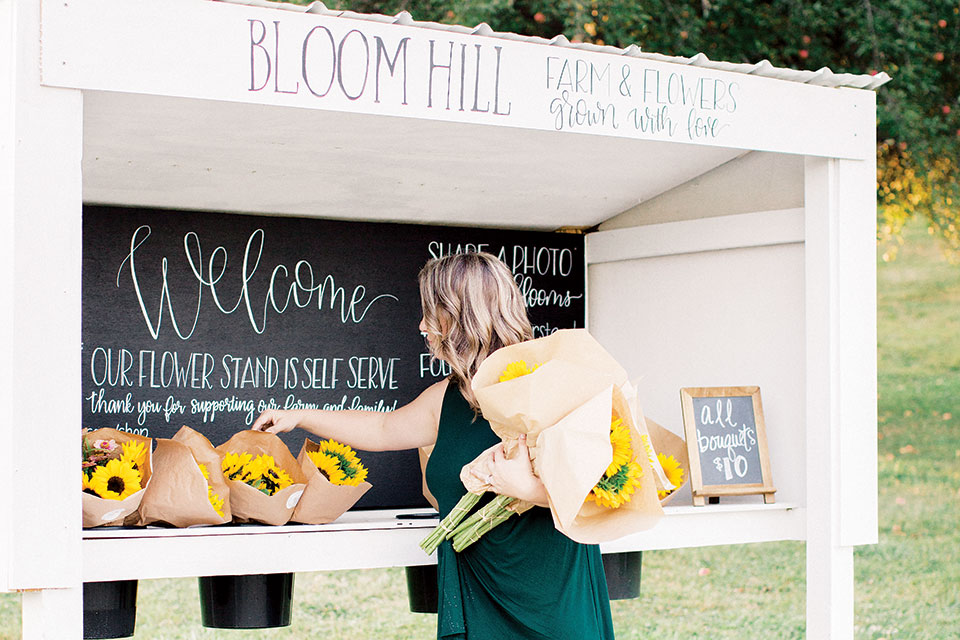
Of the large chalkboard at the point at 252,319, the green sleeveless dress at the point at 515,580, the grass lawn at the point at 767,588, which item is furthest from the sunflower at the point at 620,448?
the grass lawn at the point at 767,588

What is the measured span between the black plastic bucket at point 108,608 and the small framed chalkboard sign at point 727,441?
1.55 m

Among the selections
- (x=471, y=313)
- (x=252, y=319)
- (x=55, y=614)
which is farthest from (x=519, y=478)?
(x=252, y=319)

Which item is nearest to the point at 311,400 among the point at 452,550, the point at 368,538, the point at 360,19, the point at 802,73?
the point at 368,538

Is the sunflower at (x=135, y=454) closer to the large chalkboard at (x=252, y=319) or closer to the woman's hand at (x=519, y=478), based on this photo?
the large chalkboard at (x=252, y=319)

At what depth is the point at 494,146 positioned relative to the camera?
→ 9.78 ft

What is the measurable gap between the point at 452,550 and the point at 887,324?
31.8 ft

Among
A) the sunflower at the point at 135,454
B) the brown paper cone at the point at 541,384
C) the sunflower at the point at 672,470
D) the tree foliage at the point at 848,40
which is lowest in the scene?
the sunflower at the point at 672,470

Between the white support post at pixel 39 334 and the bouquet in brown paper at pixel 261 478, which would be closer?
the white support post at pixel 39 334

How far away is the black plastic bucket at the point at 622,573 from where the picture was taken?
3.29 meters

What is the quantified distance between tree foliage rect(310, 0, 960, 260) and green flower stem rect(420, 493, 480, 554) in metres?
3.81

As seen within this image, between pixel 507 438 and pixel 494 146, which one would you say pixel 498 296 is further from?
pixel 494 146

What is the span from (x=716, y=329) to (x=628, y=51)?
43.8 inches

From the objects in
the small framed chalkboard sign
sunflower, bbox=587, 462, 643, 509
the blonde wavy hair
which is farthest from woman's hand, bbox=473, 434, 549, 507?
the small framed chalkboard sign

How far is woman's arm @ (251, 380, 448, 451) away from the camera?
2990mm
